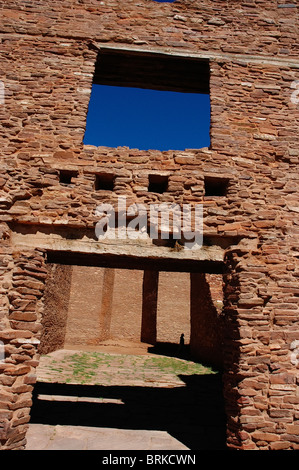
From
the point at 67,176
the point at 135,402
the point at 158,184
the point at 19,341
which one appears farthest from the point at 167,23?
the point at 135,402

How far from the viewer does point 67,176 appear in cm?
463

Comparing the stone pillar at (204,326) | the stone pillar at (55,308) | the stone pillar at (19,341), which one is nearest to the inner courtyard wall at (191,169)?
the stone pillar at (19,341)

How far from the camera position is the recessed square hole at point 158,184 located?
15.3 ft

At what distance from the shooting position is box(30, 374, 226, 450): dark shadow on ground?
501 cm

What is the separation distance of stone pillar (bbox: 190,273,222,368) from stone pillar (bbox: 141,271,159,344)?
4.36 meters

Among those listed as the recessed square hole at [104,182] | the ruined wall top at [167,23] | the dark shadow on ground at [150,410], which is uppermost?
the ruined wall top at [167,23]

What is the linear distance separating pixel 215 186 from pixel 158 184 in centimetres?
86

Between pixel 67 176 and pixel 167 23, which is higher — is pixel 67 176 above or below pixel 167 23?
below

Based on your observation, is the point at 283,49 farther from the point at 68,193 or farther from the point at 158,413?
the point at 158,413

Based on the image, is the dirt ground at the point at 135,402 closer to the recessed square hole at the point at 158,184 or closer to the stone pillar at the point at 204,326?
the stone pillar at the point at 204,326

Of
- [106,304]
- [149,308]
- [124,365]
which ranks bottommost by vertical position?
[124,365]

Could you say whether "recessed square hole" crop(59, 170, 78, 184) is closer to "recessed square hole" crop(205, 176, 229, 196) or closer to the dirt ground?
"recessed square hole" crop(205, 176, 229, 196)

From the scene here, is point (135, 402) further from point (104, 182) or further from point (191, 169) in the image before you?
point (191, 169)

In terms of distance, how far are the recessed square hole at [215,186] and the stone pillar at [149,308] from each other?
43.7 ft
